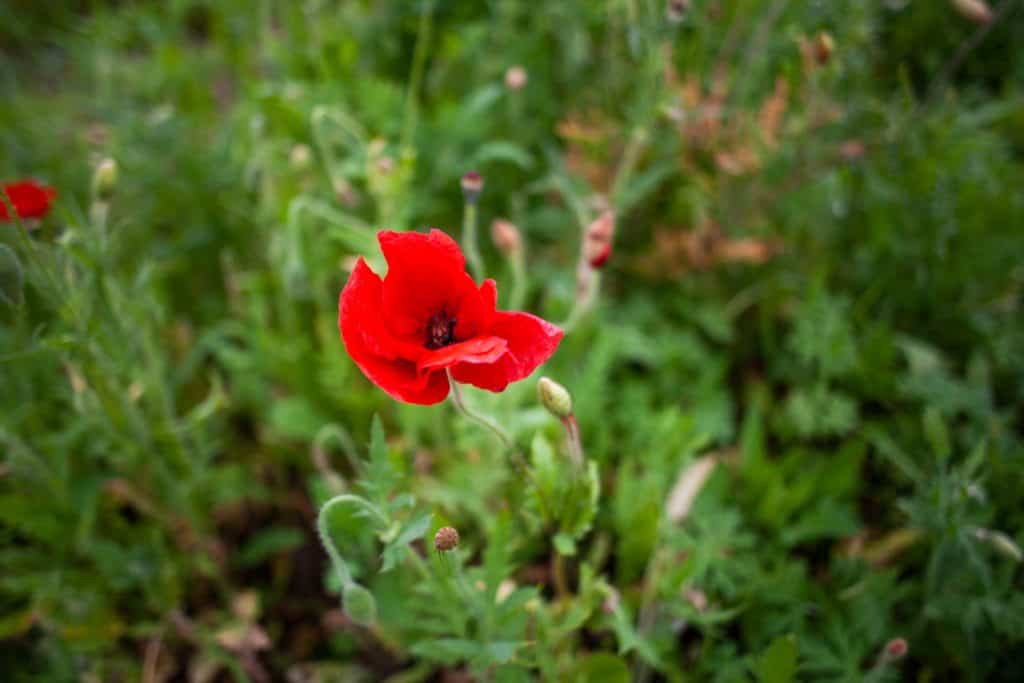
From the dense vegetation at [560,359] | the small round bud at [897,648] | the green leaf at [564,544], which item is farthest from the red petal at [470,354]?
the small round bud at [897,648]

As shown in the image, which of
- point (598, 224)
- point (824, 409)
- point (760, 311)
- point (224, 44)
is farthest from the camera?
point (224, 44)

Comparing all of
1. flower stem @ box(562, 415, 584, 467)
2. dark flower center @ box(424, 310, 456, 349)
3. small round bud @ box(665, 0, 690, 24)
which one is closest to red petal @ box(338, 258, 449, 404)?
dark flower center @ box(424, 310, 456, 349)

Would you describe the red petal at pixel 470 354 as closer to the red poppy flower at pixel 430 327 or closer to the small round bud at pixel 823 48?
the red poppy flower at pixel 430 327

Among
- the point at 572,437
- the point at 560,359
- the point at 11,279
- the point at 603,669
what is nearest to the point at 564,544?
the point at 572,437

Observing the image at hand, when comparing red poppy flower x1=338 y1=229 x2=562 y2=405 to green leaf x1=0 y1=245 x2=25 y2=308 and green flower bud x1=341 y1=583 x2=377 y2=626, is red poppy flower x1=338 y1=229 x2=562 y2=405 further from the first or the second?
green leaf x1=0 y1=245 x2=25 y2=308

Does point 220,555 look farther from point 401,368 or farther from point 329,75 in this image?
point 329,75

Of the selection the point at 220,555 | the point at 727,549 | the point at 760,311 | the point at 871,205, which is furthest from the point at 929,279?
the point at 220,555
